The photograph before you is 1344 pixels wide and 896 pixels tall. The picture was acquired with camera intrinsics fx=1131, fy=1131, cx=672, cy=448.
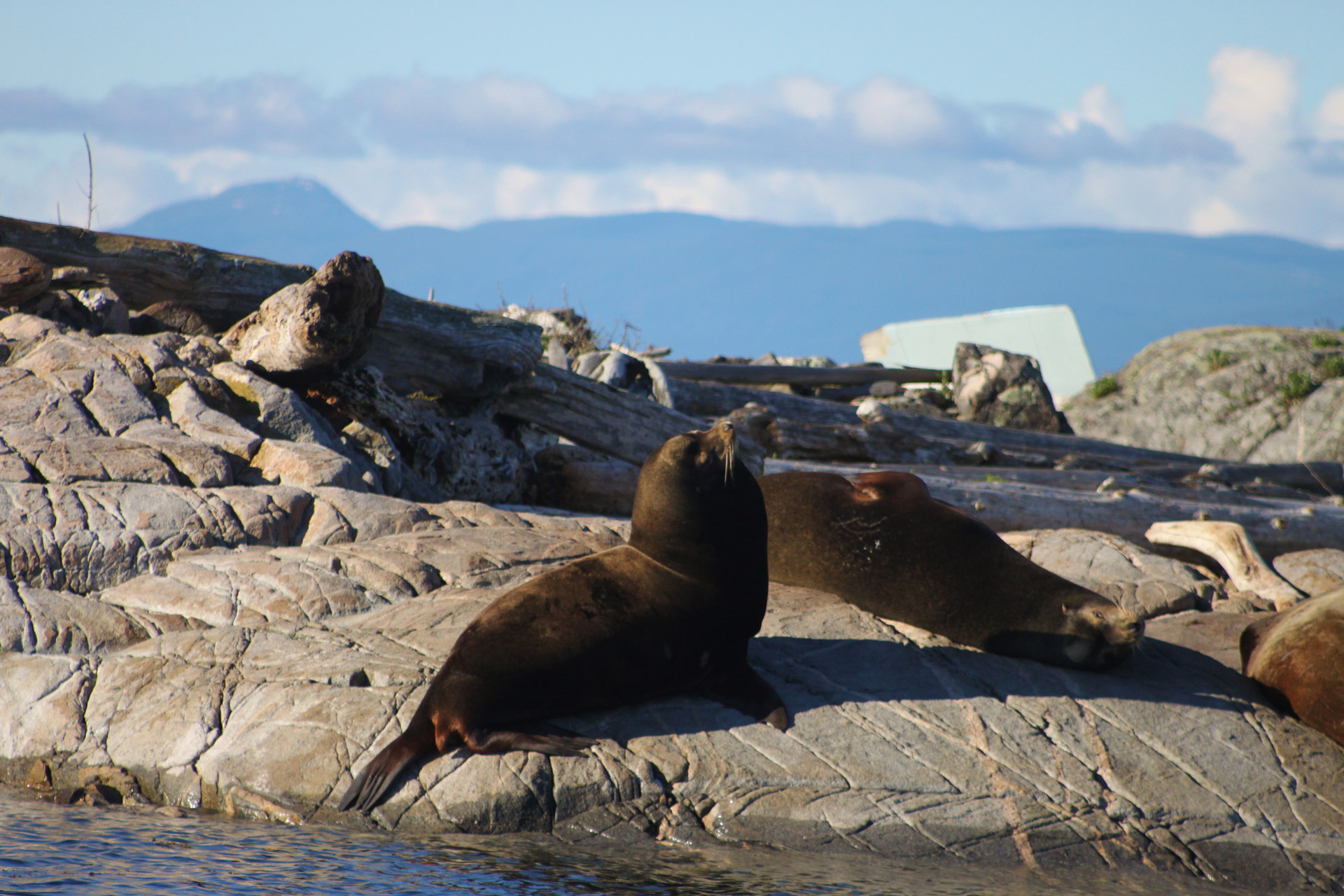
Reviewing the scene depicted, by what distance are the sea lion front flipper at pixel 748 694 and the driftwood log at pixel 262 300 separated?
4900mm

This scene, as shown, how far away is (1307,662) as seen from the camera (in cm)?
521

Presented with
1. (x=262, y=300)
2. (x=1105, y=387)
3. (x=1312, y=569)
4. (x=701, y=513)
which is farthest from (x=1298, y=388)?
(x=701, y=513)

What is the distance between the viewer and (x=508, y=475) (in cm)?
895

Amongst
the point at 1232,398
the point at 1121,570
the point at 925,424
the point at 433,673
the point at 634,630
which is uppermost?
the point at 1232,398

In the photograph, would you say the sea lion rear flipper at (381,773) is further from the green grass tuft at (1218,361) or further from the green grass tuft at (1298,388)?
the green grass tuft at (1218,361)

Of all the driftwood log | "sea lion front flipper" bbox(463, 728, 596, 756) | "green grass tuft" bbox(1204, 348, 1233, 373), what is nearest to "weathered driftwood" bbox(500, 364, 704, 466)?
the driftwood log

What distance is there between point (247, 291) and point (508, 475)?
259 centimetres

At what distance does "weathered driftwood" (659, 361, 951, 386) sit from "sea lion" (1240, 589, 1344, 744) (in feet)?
31.9

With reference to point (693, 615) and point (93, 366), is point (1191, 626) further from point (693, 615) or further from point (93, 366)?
point (93, 366)

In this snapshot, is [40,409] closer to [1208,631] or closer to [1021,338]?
[1208,631]

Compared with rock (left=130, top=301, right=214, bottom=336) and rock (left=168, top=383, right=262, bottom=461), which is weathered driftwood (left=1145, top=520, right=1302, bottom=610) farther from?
rock (left=130, top=301, right=214, bottom=336)

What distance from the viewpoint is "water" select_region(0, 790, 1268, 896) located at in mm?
3307

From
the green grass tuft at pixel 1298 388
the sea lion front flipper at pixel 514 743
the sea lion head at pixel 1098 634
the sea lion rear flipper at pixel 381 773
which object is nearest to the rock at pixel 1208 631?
the sea lion head at pixel 1098 634

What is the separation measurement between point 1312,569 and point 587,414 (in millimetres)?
5574
